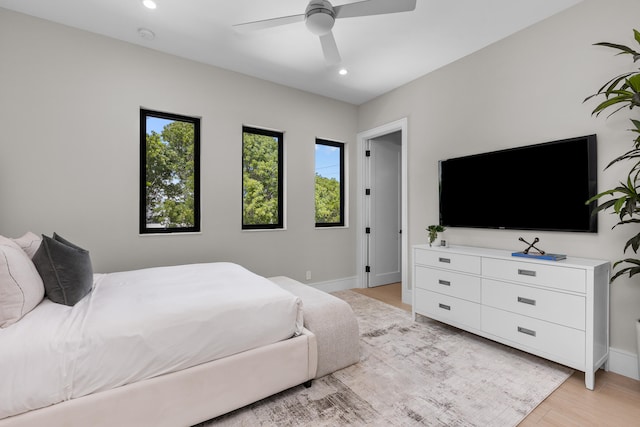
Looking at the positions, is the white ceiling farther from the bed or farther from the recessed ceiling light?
the bed

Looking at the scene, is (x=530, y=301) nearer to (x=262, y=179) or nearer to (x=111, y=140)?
(x=262, y=179)

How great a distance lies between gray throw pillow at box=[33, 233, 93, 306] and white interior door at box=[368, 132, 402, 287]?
11.9 feet

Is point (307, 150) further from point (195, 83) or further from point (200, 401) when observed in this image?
point (200, 401)

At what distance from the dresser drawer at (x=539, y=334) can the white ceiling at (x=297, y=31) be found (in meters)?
2.50

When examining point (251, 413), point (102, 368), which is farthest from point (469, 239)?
point (102, 368)

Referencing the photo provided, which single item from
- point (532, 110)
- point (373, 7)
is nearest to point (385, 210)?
Answer: point (532, 110)

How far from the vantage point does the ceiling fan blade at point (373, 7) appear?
72.2 inches

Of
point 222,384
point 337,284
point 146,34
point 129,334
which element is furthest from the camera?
point 337,284

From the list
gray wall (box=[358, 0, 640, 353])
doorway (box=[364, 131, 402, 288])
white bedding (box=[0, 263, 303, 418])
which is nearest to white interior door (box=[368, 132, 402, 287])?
doorway (box=[364, 131, 402, 288])

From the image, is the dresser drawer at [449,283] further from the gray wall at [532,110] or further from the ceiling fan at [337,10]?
the ceiling fan at [337,10]

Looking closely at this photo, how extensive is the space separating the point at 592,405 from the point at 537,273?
831 millimetres

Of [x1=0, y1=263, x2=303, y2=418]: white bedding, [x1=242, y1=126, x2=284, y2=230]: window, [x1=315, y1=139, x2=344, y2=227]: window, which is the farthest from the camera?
[x1=315, y1=139, x2=344, y2=227]: window

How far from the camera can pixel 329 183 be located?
4453 mm

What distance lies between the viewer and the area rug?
168cm
